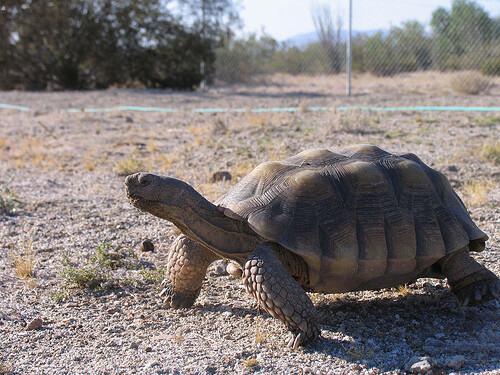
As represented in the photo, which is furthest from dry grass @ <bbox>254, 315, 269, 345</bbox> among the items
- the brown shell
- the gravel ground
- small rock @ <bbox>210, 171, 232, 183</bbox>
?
small rock @ <bbox>210, 171, 232, 183</bbox>

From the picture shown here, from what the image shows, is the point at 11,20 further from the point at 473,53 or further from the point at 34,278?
the point at 34,278

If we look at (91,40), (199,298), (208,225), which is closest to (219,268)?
A: (199,298)

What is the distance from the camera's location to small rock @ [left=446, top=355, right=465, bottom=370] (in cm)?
306

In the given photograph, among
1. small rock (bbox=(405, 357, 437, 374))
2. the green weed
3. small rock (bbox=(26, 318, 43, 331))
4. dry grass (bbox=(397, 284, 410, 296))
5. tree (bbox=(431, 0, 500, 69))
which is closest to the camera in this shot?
small rock (bbox=(405, 357, 437, 374))

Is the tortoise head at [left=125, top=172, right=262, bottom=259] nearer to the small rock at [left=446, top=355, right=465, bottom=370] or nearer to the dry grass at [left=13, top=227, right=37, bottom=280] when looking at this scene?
the small rock at [left=446, top=355, right=465, bottom=370]

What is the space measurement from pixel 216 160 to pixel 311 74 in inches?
421

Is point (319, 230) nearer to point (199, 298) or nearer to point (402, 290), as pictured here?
point (402, 290)

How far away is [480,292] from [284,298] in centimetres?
143

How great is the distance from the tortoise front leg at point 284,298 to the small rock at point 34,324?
142 centimetres

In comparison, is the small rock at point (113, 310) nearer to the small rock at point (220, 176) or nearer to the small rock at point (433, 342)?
the small rock at point (433, 342)

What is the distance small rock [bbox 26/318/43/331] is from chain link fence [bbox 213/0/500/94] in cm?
1348

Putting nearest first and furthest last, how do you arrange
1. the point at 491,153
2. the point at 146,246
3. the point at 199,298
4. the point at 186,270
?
the point at 186,270
the point at 199,298
the point at 146,246
the point at 491,153

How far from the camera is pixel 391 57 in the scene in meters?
16.5

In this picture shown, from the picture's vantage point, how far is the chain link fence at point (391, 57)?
15.1m
